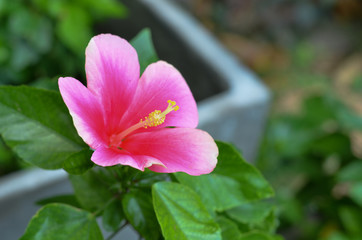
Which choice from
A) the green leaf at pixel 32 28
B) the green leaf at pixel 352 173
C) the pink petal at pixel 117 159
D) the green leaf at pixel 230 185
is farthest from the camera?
the green leaf at pixel 32 28

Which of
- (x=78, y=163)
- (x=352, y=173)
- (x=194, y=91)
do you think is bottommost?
(x=352, y=173)

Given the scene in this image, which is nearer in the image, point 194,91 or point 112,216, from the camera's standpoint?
point 112,216

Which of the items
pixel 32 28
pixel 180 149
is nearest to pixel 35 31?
pixel 32 28

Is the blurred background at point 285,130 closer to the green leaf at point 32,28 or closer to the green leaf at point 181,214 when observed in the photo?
the green leaf at point 32,28

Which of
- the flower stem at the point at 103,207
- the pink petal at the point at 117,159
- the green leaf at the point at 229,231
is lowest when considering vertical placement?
the green leaf at the point at 229,231

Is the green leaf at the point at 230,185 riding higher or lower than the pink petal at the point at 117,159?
lower

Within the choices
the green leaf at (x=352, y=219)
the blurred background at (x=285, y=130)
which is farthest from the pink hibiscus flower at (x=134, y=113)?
A: the green leaf at (x=352, y=219)

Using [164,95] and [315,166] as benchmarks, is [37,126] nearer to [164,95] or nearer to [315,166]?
[164,95]
